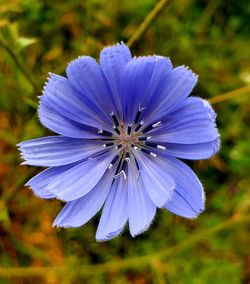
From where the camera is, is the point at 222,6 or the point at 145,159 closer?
the point at 145,159

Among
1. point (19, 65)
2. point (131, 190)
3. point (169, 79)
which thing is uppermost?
point (169, 79)

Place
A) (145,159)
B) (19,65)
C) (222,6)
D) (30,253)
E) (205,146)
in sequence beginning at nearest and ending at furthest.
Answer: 1. (205,146)
2. (145,159)
3. (19,65)
4. (30,253)
5. (222,6)

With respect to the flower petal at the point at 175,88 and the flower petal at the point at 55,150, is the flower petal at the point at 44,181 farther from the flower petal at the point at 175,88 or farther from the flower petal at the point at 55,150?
the flower petal at the point at 175,88

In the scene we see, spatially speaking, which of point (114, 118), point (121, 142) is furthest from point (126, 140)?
point (114, 118)

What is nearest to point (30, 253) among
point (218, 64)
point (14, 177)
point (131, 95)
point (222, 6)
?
point (14, 177)

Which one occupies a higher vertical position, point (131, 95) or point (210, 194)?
point (131, 95)

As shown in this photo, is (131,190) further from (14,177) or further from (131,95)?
(14,177)
